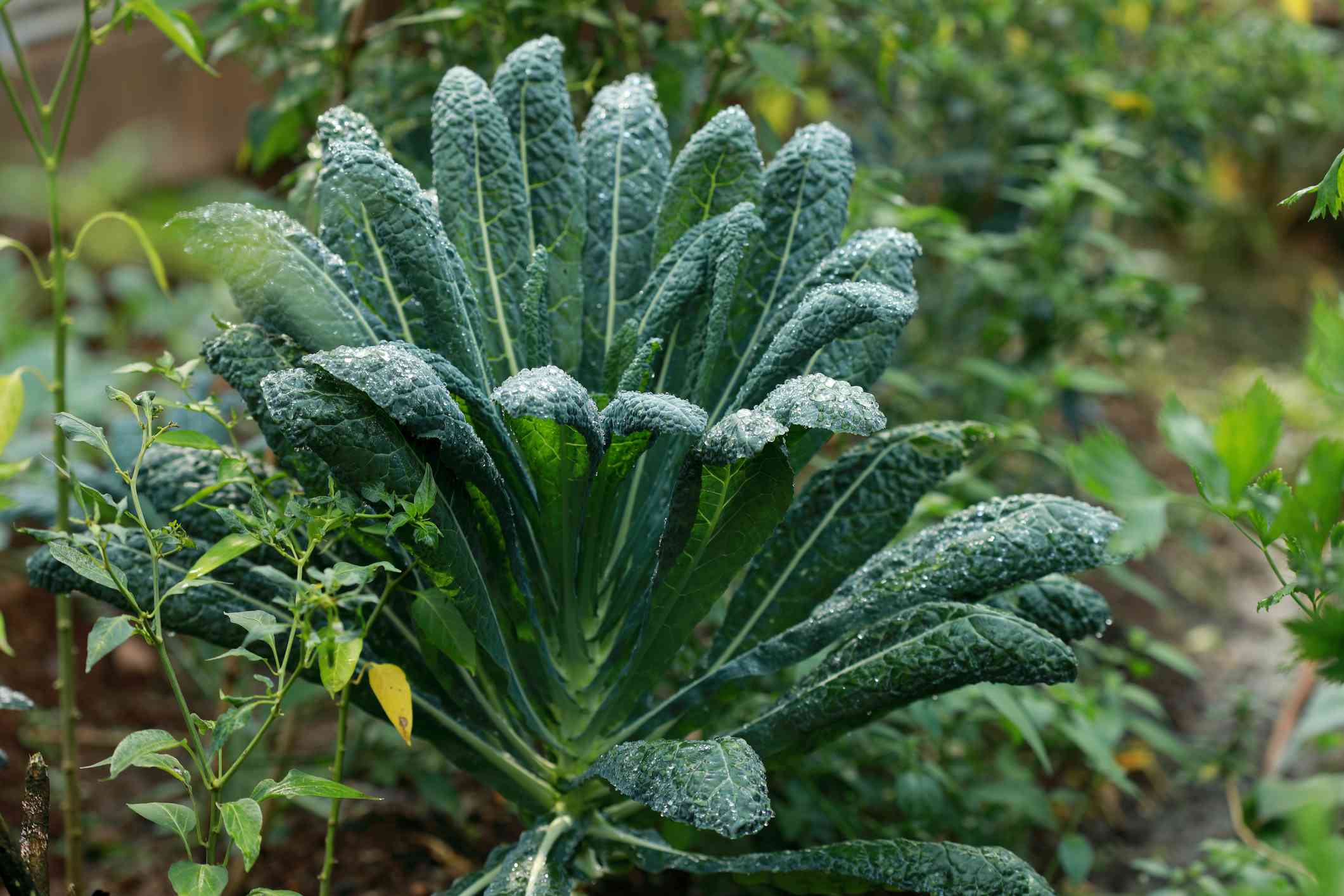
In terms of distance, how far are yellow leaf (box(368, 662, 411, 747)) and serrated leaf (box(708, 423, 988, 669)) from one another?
40 centimetres

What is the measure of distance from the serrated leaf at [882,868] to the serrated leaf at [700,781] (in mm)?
177

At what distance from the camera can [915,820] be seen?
1586mm

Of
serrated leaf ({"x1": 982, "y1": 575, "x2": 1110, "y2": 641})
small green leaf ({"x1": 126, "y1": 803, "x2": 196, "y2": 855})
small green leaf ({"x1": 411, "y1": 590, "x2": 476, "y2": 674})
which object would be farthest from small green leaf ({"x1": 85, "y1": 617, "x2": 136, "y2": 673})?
serrated leaf ({"x1": 982, "y1": 575, "x2": 1110, "y2": 641})

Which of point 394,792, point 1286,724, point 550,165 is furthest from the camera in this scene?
point 1286,724

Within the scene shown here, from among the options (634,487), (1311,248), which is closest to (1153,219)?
(1311,248)

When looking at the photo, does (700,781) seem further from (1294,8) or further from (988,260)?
(1294,8)

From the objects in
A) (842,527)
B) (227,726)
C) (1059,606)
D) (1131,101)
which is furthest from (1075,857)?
(1131,101)

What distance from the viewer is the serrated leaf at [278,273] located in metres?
1.04

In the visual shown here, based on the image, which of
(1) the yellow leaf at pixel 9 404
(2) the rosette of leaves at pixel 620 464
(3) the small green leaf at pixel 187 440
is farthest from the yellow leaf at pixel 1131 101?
(1) the yellow leaf at pixel 9 404

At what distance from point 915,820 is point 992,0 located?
1892 mm

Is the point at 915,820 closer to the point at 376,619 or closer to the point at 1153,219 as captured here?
the point at 376,619

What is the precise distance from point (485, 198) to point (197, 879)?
0.72 meters

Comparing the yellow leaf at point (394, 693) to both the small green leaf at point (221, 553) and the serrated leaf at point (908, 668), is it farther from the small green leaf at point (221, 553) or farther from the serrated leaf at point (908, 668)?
the serrated leaf at point (908, 668)

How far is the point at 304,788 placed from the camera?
935 millimetres
